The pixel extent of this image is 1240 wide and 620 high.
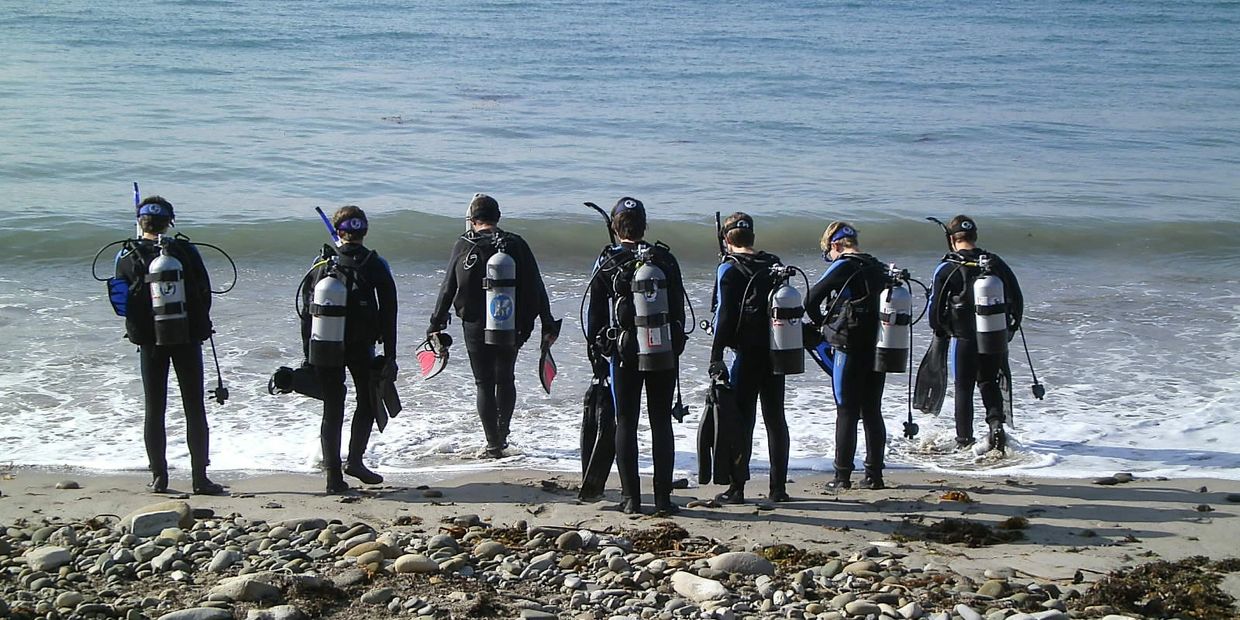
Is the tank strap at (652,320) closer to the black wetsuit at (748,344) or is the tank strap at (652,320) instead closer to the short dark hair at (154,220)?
the black wetsuit at (748,344)

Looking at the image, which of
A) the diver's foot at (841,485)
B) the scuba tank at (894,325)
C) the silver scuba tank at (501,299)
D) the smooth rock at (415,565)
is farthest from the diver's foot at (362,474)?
the scuba tank at (894,325)

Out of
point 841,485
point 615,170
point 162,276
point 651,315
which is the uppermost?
point 615,170

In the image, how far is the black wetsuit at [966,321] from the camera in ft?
29.0

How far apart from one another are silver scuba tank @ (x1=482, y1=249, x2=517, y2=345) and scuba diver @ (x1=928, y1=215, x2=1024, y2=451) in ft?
9.21

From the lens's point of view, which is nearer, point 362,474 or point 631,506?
point 631,506

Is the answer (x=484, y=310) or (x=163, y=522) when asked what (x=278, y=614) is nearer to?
(x=163, y=522)

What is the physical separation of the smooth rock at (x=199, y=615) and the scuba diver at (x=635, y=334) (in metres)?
2.60

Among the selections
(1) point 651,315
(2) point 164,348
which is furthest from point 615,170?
(1) point 651,315

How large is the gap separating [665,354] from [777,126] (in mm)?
21961

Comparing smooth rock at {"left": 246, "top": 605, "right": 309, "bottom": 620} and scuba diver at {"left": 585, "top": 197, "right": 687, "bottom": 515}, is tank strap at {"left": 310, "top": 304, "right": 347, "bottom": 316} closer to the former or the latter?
scuba diver at {"left": 585, "top": 197, "right": 687, "bottom": 515}

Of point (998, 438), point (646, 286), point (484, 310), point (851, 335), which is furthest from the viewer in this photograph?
point (998, 438)

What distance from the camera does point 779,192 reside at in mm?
21828

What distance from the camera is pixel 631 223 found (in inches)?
285

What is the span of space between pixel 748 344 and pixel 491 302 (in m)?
1.97
